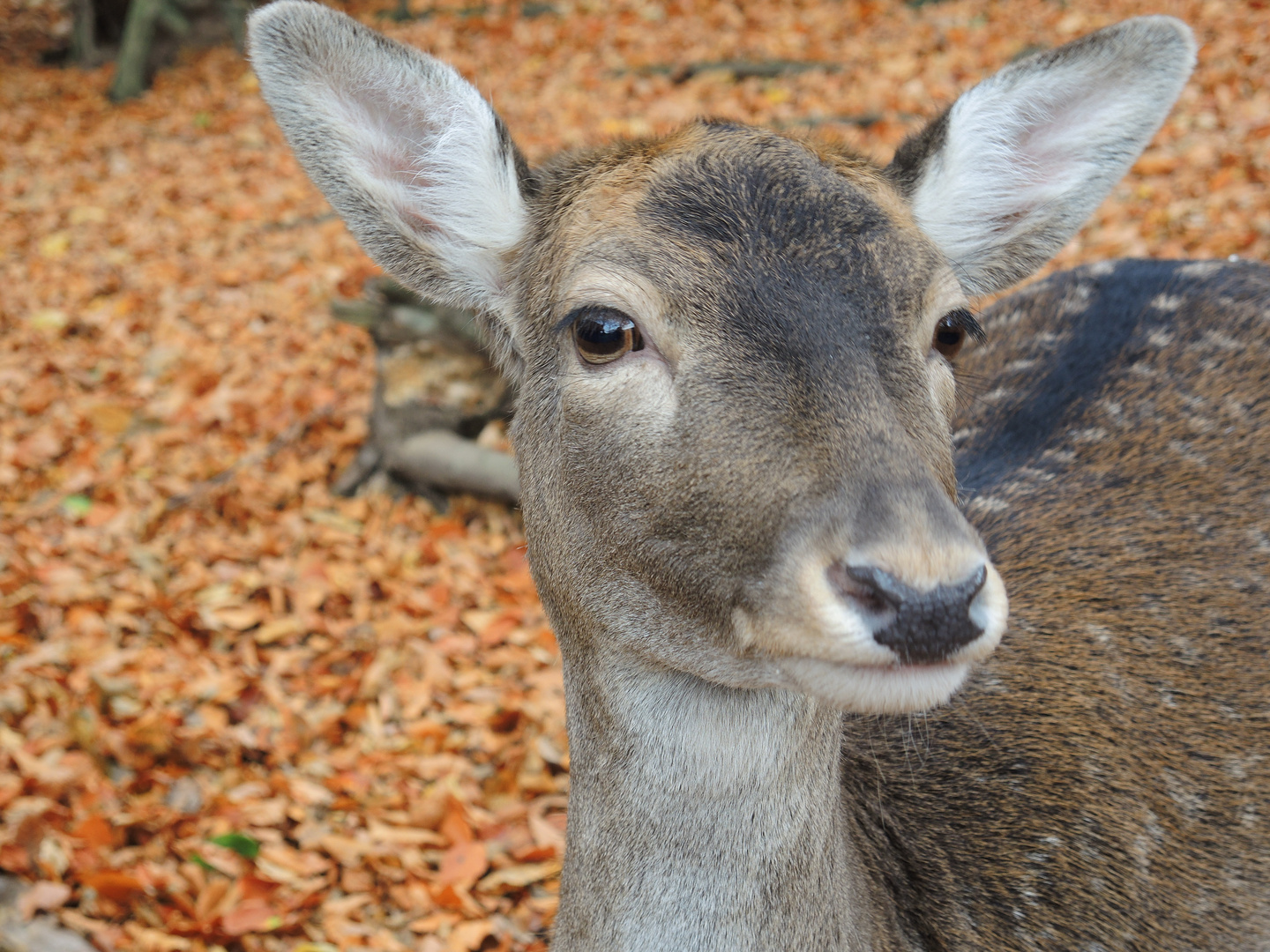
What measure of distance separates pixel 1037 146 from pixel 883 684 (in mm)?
1540

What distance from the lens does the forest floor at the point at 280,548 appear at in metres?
3.70

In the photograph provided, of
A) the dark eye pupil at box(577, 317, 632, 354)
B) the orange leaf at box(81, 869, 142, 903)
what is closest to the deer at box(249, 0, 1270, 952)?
the dark eye pupil at box(577, 317, 632, 354)

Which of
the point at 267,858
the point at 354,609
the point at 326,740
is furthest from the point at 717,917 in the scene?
the point at 354,609

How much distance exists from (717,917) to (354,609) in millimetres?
3414

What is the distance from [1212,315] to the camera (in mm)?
3133

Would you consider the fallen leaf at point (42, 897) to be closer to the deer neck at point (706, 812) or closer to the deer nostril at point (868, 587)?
the deer neck at point (706, 812)

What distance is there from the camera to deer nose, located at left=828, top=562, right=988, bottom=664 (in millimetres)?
1478

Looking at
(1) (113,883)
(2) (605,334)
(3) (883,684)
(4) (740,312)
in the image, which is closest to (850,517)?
(3) (883,684)

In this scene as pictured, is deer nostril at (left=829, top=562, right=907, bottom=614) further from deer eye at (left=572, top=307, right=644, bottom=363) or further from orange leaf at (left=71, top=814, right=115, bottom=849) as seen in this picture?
orange leaf at (left=71, top=814, right=115, bottom=849)

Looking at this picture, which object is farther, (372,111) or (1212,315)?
(1212,315)

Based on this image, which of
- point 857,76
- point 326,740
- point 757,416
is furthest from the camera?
point 857,76

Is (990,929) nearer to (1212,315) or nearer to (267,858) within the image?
(1212,315)

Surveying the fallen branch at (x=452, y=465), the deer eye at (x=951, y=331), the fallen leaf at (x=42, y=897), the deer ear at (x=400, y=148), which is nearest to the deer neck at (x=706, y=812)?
the deer eye at (x=951, y=331)

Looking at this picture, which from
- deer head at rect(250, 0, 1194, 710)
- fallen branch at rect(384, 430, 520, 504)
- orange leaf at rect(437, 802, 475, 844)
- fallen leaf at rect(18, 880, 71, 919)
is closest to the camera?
deer head at rect(250, 0, 1194, 710)
